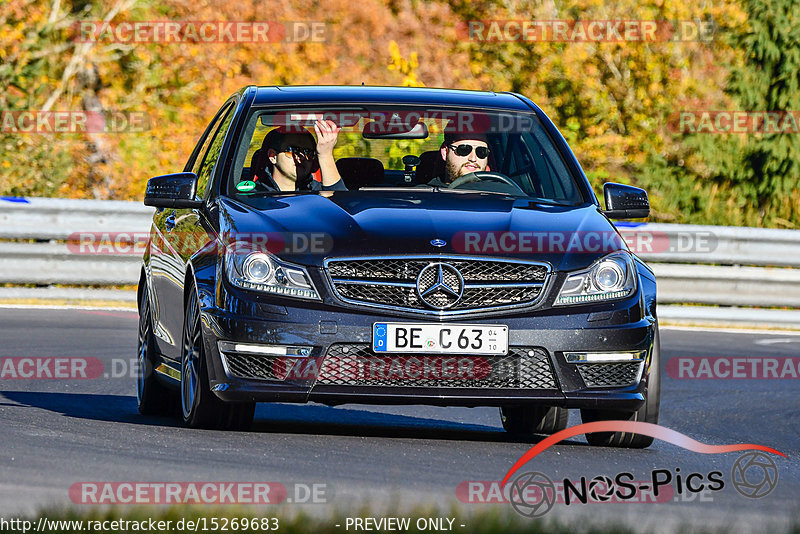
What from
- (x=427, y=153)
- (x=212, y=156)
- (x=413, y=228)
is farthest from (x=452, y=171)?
(x=413, y=228)

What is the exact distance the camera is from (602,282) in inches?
295

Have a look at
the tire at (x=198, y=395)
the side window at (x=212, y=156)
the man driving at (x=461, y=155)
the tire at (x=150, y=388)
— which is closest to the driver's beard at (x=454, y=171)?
the man driving at (x=461, y=155)

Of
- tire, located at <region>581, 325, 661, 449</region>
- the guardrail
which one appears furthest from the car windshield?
the guardrail

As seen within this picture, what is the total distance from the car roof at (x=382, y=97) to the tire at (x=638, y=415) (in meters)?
1.74

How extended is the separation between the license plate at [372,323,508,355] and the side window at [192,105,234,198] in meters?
1.82

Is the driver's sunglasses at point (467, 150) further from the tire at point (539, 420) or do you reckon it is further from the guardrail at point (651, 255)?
the guardrail at point (651, 255)

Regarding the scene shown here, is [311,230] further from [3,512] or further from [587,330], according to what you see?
[3,512]

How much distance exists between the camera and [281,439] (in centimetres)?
767

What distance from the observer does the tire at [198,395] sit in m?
7.59

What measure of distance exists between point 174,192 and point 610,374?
232cm

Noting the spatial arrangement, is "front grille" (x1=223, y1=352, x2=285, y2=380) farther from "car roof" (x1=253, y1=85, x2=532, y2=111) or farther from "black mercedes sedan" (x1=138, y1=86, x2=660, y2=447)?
"car roof" (x1=253, y1=85, x2=532, y2=111)

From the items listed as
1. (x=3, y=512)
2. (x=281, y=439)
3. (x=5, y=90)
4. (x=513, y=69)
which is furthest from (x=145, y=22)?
(x=3, y=512)

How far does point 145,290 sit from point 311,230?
2.32 metres

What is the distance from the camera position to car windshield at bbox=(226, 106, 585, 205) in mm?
8586
